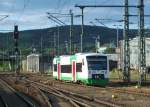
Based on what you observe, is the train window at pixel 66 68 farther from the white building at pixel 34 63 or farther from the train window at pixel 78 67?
the white building at pixel 34 63

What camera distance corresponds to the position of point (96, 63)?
46.5 metres

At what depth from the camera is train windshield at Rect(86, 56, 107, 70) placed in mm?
46281

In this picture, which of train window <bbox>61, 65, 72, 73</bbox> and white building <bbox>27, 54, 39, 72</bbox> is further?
white building <bbox>27, 54, 39, 72</bbox>

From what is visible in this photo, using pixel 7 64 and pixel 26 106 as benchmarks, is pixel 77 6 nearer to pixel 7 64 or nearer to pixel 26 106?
pixel 26 106

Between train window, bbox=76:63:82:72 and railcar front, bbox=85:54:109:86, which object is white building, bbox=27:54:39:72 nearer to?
train window, bbox=76:63:82:72

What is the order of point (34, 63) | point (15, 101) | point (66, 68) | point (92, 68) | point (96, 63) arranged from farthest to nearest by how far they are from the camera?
point (34, 63) < point (66, 68) < point (96, 63) < point (92, 68) < point (15, 101)

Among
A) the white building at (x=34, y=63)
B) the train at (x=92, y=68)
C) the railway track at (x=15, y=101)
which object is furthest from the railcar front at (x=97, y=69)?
the white building at (x=34, y=63)

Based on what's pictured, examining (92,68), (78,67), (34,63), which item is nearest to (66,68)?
(78,67)

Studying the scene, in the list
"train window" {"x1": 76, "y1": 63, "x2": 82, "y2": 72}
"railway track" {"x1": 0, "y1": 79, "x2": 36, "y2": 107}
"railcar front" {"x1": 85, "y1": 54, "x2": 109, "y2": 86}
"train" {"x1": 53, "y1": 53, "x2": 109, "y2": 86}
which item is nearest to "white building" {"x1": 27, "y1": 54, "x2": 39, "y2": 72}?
"train window" {"x1": 76, "y1": 63, "x2": 82, "y2": 72}

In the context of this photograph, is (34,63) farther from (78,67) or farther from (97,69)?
(97,69)

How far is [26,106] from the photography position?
85.8 feet

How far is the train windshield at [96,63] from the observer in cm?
4628

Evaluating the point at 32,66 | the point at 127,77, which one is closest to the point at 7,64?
the point at 32,66

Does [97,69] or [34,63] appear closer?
[97,69]
